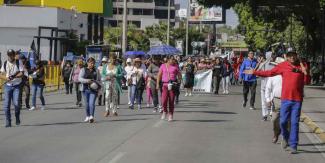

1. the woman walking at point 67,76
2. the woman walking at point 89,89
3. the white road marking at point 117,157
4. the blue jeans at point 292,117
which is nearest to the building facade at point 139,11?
the woman walking at point 67,76

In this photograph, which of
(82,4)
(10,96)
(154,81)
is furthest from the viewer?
(82,4)

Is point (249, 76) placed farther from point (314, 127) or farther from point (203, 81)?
point (203, 81)

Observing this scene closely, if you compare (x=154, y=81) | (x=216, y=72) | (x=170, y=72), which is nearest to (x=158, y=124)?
(x=170, y=72)

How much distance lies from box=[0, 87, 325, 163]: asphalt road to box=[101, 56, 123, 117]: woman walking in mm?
391

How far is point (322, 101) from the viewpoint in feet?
93.7

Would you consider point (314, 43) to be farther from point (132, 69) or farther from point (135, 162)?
point (135, 162)

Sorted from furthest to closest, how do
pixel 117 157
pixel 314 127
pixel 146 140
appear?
1. pixel 314 127
2. pixel 146 140
3. pixel 117 157

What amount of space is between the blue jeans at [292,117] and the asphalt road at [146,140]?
11.3 inches

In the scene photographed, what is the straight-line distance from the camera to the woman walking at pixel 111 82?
19875mm

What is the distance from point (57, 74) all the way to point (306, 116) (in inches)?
789

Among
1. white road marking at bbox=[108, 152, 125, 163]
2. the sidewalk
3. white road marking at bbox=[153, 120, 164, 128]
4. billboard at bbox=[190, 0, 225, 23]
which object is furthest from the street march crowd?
billboard at bbox=[190, 0, 225, 23]

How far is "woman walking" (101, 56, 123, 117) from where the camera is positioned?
65.2 ft

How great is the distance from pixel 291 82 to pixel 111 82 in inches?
321

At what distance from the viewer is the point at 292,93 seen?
1248cm
